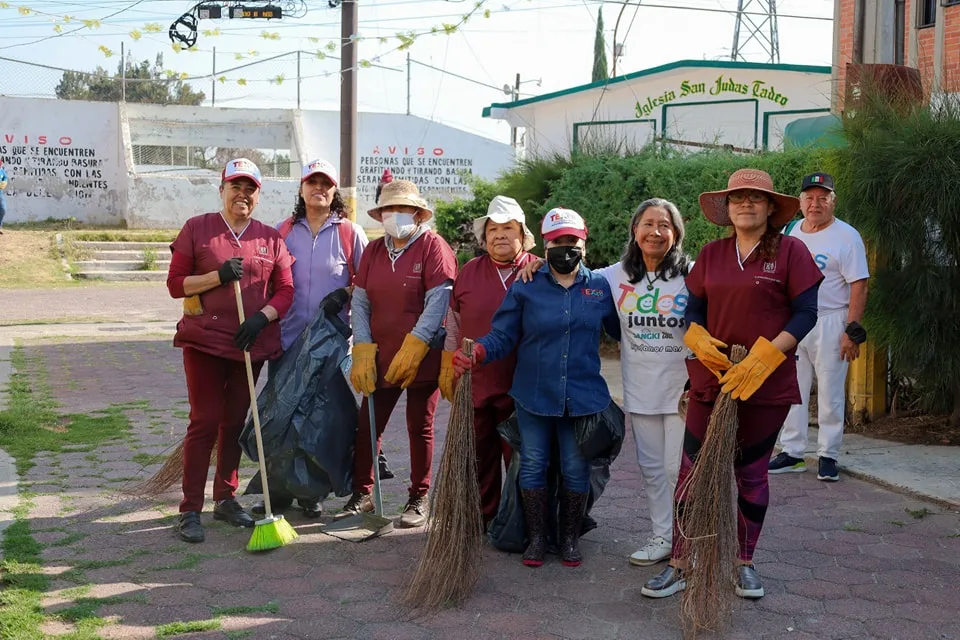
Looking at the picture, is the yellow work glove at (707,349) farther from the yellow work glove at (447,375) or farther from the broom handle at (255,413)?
the broom handle at (255,413)

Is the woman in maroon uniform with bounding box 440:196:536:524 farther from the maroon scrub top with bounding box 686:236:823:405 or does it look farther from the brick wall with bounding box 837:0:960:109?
the brick wall with bounding box 837:0:960:109

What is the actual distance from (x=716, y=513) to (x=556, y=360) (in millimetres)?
1058

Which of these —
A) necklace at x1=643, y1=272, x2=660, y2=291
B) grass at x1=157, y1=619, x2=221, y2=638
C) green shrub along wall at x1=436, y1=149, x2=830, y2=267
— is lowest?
grass at x1=157, y1=619, x2=221, y2=638

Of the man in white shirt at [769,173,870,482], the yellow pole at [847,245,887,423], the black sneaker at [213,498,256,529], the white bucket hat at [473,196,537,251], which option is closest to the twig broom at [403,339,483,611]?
the white bucket hat at [473,196,537,251]

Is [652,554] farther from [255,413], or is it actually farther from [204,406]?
[204,406]

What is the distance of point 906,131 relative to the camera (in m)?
6.90

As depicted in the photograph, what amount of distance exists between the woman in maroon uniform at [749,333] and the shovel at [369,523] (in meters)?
1.50

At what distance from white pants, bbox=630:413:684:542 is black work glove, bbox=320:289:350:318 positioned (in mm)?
1704

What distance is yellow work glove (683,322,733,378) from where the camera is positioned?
14.1ft

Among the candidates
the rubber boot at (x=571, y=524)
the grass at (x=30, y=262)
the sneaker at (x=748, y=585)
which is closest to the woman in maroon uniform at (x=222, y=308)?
the rubber boot at (x=571, y=524)

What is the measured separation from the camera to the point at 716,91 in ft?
62.3

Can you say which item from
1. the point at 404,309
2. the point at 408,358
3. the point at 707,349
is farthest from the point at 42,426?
the point at 707,349

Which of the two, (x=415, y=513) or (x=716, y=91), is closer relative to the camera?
(x=415, y=513)

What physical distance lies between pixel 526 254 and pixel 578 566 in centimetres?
152
